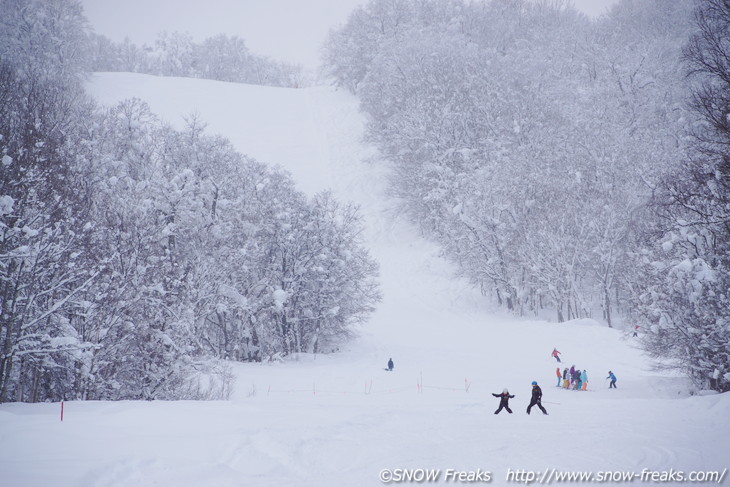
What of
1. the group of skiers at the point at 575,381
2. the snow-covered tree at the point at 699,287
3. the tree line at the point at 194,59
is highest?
the tree line at the point at 194,59

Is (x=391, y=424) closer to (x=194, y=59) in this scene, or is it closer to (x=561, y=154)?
(x=561, y=154)

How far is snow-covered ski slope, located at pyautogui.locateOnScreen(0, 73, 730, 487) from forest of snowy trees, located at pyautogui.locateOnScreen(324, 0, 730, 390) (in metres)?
4.78

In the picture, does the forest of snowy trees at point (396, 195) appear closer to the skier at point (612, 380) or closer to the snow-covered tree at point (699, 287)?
the snow-covered tree at point (699, 287)

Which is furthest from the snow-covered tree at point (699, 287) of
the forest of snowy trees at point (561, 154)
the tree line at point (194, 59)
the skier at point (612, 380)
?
the tree line at point (194, 59)

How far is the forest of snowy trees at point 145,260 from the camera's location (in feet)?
49.2

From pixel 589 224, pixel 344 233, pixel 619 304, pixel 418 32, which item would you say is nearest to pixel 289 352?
pixel 344 233

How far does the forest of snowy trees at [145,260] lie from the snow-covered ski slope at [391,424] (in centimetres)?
322

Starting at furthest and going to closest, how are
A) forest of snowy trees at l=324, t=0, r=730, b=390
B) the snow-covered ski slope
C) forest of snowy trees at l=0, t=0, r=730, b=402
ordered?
forest of snowy trees at l=324, t=0, r=730, b=390, forest of snowy trees at l=0, t=0, r=730, b=402, the snow-covered ski slope

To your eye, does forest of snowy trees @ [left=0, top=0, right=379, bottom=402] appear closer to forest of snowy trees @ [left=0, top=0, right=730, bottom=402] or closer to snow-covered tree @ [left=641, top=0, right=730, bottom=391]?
forest of snowy trees @ [left=0, top=0, right=730, bottom=402]

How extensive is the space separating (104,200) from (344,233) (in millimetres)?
15865

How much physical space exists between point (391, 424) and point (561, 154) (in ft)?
134

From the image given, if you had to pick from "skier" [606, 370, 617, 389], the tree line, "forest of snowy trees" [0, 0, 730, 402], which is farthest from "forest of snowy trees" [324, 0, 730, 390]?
the tree line

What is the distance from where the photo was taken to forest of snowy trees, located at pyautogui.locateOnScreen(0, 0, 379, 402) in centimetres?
1500

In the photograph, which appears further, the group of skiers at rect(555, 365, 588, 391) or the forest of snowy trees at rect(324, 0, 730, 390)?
the group of skiers at rect(555, 365, 588, 391)
